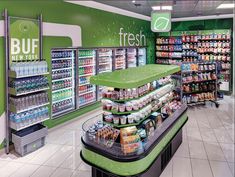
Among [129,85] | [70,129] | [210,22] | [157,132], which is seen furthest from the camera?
[210,22]

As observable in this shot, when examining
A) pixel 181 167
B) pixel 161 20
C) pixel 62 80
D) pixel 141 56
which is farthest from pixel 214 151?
pixel 141 56

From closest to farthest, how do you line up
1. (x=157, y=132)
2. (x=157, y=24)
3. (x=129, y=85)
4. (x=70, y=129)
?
(x=129, y=85)
(x=157, y=132)
(x=70, y=129)
(x=157, y=24)

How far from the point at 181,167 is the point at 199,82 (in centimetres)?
492

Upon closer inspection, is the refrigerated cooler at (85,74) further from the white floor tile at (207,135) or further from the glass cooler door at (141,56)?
the glass cooler door at (141,56)

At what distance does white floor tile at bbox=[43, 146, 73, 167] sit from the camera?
471cm

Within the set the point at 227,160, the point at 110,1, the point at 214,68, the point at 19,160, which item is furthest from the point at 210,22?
the point at 19,160

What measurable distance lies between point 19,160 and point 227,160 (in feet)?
13.3

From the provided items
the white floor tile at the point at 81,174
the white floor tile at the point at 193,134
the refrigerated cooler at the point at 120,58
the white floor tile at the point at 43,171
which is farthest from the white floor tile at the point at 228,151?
the refrigerated cooler at the point at 120,58

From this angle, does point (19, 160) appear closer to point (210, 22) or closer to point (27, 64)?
point (27, 64)

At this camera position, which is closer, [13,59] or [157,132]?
[157,132]

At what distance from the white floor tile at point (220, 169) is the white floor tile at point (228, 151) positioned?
0.28 metres

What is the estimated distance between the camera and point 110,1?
24.9 ft

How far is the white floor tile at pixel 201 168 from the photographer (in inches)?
170

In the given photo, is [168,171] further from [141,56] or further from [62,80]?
[141,56]
